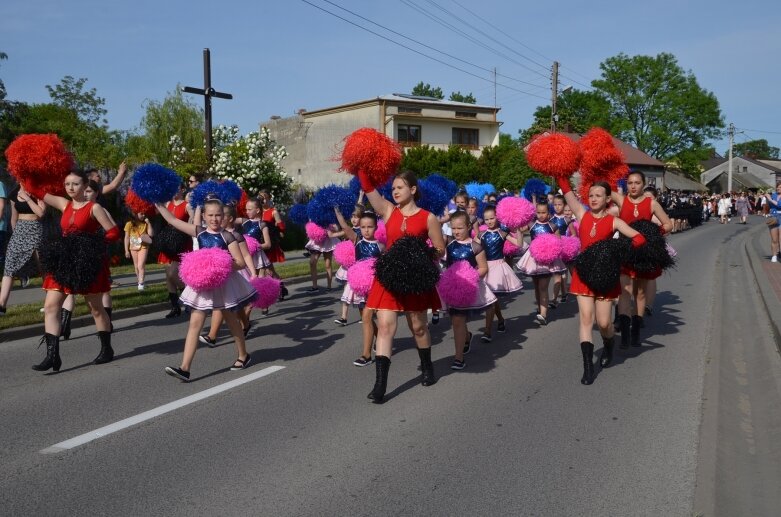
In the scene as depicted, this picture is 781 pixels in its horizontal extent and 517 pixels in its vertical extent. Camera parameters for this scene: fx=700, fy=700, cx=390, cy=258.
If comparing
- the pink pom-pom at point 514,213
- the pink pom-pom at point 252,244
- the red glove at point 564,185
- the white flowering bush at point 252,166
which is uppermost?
the white flowering bush at point 252,166

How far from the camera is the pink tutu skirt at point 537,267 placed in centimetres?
987

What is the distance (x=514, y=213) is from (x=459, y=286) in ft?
10.9

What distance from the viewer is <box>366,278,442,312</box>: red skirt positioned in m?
5.91

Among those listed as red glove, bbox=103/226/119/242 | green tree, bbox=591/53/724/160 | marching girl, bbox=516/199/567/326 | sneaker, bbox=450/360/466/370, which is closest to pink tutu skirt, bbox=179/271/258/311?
red glove, bbox=103/226/119/242

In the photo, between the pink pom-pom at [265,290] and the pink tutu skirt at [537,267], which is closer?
the pink pom-pom at [265,290]

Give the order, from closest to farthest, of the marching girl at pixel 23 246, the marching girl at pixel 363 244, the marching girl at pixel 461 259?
the marching girl at pixel 461 259, the marching girl at pixel 363 244, the marching girl at pixel 23 246

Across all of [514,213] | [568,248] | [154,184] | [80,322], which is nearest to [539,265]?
[568,248]

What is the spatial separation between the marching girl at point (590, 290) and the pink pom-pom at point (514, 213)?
271 cm

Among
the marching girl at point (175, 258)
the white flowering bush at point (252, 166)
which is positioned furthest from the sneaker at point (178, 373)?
the white flowering bush at point (252, 166)

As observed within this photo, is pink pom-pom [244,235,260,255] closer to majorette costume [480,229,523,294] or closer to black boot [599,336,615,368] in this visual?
majorette costume [480,229,523,294]

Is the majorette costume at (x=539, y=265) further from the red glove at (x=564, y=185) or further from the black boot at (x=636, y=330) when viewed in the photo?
the red glove at (x=564, y=185)

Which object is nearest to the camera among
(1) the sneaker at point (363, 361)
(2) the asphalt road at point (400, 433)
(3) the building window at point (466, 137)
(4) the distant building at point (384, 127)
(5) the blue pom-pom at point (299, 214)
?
(2) the asphalt road at point (400, 433)

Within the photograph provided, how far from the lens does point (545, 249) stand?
966 cm

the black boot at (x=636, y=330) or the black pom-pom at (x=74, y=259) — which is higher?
the black pom-pom at (x=74, y=259)
